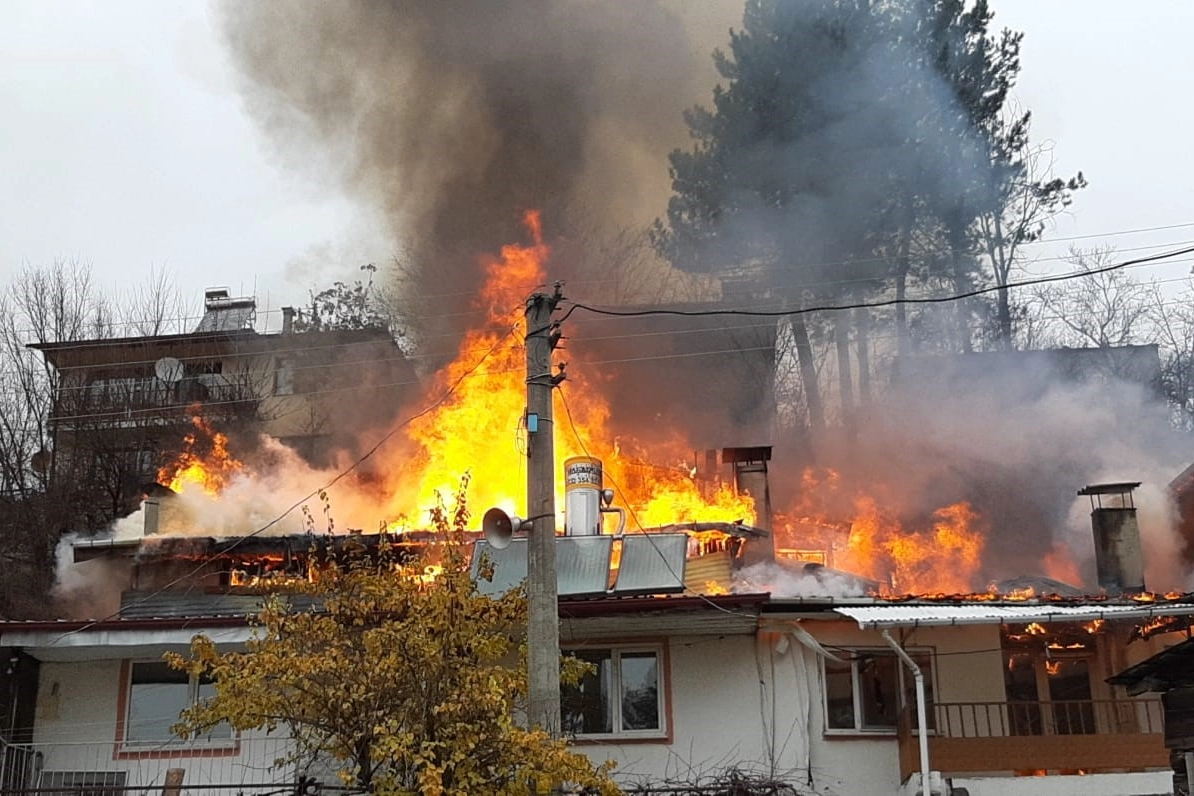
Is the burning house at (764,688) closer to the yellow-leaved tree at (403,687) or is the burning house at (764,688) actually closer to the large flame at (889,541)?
the yellow-leaved tree at (403,687)

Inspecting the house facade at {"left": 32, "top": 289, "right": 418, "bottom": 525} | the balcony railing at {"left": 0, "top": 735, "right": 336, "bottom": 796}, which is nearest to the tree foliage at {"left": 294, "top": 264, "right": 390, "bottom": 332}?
the house facade at {"left": 32, "top": 289, "right": 418, "bottom": 525}

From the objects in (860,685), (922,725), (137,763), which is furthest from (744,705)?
(137,763)

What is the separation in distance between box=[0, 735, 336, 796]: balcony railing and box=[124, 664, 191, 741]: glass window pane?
11.1 inches

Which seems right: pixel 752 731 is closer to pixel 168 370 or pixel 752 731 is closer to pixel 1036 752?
pixel 1036 752

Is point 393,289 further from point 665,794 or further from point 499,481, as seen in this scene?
point 665,794

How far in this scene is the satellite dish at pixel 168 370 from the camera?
1217 inches

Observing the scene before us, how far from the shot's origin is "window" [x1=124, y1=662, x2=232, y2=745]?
14.8 meters

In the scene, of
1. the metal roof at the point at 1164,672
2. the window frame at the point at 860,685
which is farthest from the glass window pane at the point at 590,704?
the metal roof at the point at 1164,672

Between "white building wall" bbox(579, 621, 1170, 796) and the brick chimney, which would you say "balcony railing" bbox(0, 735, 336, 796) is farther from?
the brick chimney

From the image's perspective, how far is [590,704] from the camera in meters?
14.4

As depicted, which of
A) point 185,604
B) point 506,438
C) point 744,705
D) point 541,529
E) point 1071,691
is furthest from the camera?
point 506,438

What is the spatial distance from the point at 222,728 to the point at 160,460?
1618 centimetres

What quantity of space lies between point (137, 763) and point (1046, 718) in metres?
11.7

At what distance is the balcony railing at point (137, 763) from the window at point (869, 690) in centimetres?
656
